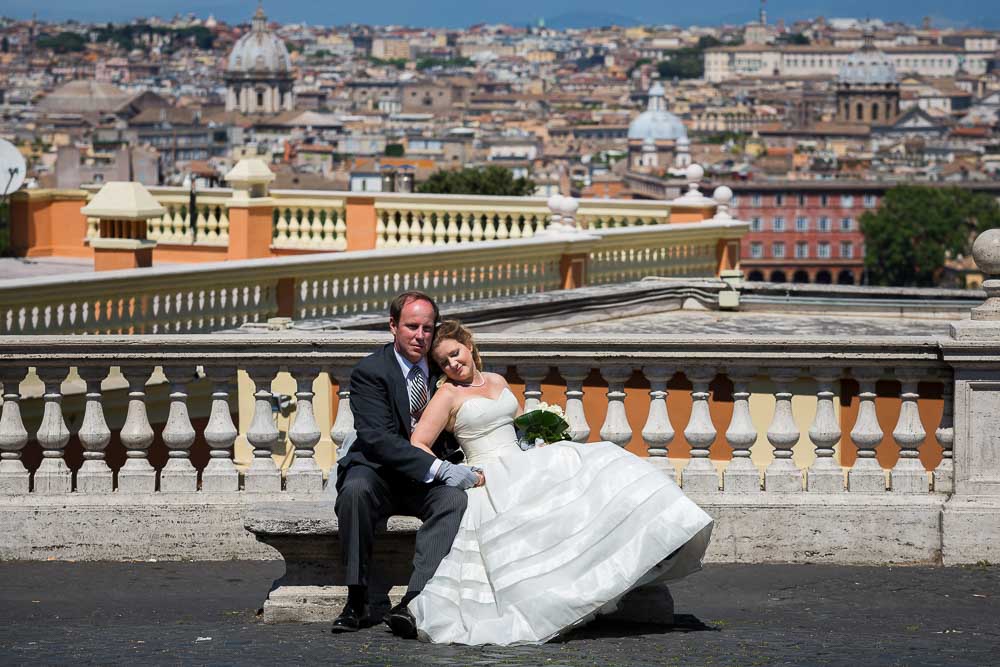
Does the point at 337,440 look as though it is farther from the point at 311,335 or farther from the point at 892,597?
the point at 892,597

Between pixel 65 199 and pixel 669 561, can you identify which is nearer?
pixel 669 561

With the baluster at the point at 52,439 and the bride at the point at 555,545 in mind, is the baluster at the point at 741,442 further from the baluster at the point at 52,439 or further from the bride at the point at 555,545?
the baluster at the point at 52,439

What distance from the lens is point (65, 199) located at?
22750mm

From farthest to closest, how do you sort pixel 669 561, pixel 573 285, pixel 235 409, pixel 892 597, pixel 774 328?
pixel 573 285 < pixel 774 328 < pixel 235 409 < pixel 892 597 < pixel 669 561

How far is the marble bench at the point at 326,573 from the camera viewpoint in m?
7.23

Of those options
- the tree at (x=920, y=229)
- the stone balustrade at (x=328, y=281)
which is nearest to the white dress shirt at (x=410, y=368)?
the stone balustrade at (x=328, y=281)

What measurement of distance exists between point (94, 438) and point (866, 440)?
9.62ft

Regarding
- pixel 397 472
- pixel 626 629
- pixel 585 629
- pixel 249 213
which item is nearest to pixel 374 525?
pixel 397 472

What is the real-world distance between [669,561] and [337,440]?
1.67m

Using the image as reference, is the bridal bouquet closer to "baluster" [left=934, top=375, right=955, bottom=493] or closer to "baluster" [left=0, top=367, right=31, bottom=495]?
"baluster" [left=934, top=375, right=955, bottom=493]

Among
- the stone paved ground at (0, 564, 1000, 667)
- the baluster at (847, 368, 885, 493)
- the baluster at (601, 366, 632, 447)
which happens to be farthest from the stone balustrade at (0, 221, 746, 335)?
the baluster at (847, 368, 885, 493)

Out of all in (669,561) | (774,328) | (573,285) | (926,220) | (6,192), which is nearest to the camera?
(669,561)

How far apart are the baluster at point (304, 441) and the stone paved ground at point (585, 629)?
378mm

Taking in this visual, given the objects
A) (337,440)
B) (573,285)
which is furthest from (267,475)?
(573,285)
